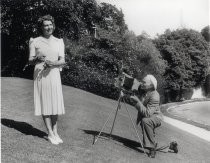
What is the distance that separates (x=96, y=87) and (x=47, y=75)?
2302cm

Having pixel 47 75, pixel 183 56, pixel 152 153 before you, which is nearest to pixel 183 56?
pixel 183 56

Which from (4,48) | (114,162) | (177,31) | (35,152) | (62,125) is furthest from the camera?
(177,31)

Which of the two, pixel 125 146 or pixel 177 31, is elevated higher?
pixel 177 31

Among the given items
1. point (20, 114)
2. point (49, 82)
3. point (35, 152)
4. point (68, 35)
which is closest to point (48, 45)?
point (49, 82)

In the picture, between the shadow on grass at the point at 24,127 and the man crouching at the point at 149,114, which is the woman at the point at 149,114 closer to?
the man crouching at the point at 149,114

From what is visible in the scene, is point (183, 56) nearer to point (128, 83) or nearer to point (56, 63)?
point (128, 83)

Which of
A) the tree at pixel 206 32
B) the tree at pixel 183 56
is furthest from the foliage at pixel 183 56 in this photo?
the tree at pixel 206 32

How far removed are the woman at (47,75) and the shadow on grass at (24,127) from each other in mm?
767

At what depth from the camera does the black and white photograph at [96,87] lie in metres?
7.61

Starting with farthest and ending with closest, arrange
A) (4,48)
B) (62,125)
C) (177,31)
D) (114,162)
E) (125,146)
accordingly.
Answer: (177,31) → (4,48) → (62,125) → (125,146) → (114,162)

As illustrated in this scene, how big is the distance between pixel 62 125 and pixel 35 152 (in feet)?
10.4

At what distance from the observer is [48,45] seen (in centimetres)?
767

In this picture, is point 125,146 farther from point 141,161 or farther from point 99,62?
point 99,62

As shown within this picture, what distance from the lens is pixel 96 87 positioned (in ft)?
100
